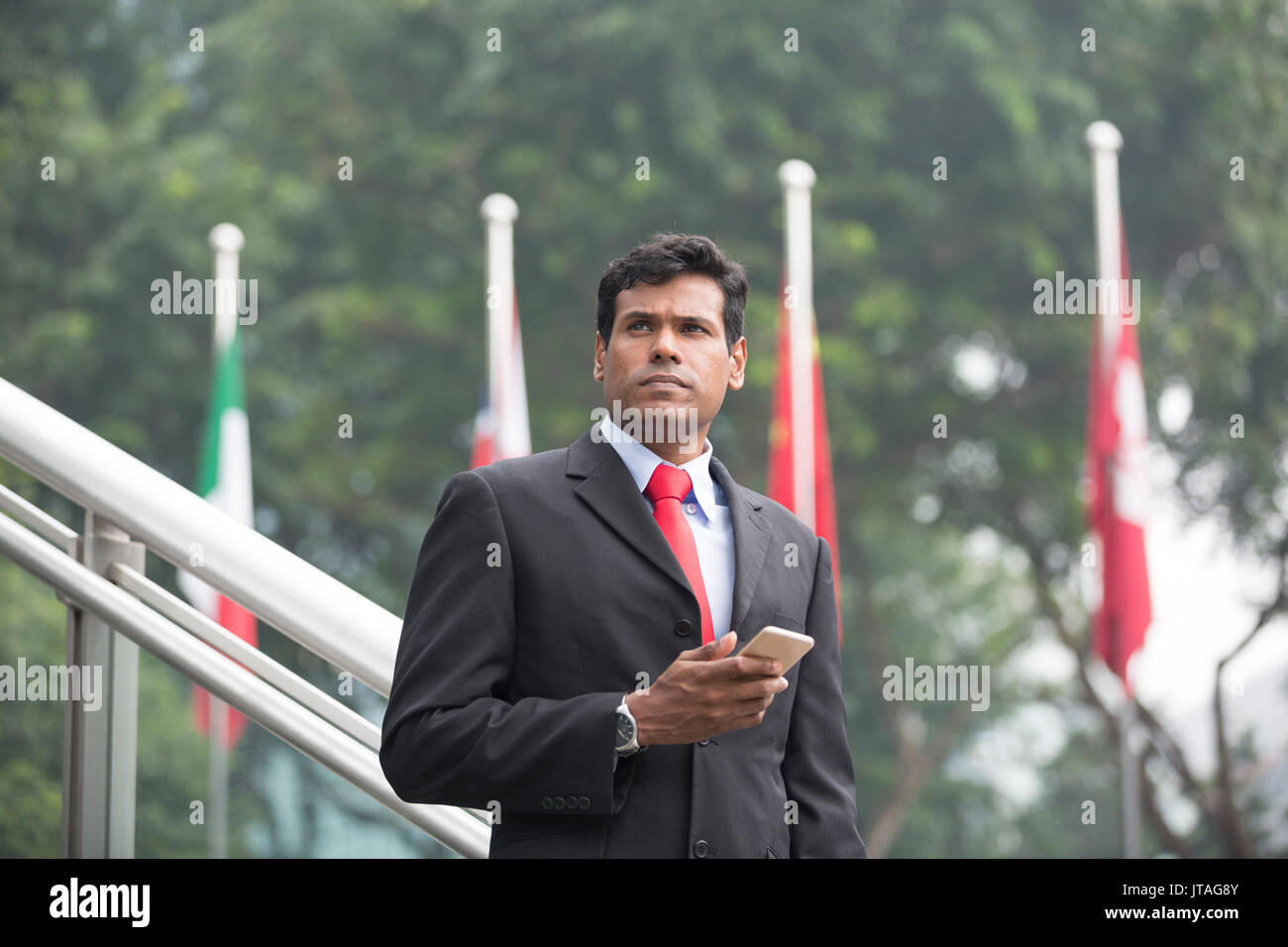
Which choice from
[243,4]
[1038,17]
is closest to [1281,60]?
[1038,17]

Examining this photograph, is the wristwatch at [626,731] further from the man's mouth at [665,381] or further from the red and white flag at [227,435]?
the red and white flag at [227,435]

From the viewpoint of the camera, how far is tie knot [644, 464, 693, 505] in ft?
6.51

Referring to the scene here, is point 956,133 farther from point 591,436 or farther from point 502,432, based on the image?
point 591,436

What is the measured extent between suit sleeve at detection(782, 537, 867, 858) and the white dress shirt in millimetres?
150

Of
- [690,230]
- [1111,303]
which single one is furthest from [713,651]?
[690,230]

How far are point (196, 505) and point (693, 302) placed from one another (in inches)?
26.8

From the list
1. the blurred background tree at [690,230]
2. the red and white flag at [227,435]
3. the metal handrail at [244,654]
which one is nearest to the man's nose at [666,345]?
the metal handrail at [244,654]

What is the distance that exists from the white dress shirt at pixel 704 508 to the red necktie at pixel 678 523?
1 cm

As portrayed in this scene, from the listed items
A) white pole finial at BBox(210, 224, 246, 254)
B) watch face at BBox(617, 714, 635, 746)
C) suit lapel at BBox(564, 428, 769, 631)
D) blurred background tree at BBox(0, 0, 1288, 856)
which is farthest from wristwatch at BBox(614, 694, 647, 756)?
blurred background tree at BBox(0, 0, 1288, 856)

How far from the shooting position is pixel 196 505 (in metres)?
1.91

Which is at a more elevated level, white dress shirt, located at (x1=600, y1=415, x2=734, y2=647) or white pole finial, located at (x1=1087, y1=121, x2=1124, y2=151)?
white pole finial, located at (x1=1087, y1=121, x2=1124, y2=151)

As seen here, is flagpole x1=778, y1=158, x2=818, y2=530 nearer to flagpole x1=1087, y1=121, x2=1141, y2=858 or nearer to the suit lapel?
flagpole x1=1087, y1=121, x2=1141, y2=858

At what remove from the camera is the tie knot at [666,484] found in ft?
6.51

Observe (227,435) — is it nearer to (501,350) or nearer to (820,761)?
(501,350)
